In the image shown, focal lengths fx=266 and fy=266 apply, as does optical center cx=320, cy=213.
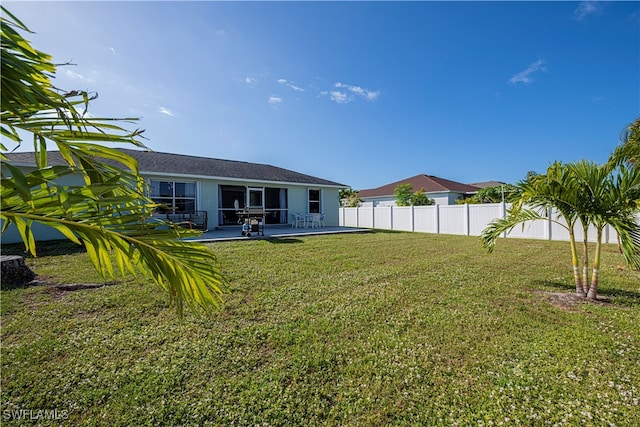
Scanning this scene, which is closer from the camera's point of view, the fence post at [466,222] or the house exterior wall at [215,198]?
the house exterior wall at [215,198]

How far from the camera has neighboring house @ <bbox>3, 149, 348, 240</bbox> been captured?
12617 mm

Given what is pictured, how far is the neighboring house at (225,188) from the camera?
41.4ft

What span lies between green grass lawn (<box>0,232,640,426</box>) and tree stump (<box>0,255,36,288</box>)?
21.9 inches

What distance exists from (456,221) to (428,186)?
13.8 meters

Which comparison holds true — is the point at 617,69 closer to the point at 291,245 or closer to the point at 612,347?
the point at 612,347

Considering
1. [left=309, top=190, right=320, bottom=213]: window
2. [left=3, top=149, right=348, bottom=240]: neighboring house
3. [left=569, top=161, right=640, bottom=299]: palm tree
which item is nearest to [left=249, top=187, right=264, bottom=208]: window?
[left=3, top=149, right=348, bottom=240]: neighboring house

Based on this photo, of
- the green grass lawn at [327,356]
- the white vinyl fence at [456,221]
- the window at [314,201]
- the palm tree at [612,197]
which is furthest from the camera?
the window at [314,201]

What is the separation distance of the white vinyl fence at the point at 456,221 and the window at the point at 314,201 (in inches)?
163

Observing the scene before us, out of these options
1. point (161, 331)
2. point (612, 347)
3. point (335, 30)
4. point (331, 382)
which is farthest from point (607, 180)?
point (335, 30)

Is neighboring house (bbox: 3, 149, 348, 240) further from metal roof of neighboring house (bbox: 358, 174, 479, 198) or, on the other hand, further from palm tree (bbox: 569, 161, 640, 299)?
metal roof of neighboring house (bbox: 358, 174, 479, 198)

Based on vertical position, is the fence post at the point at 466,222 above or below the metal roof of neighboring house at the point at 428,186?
below

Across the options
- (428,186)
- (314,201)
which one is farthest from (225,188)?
(428,186)

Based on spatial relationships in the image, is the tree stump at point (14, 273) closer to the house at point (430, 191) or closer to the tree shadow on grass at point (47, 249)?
the tree shadow on grass at point (47, 249)

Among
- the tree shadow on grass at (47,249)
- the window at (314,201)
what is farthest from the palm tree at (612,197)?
the window at (314,201)
